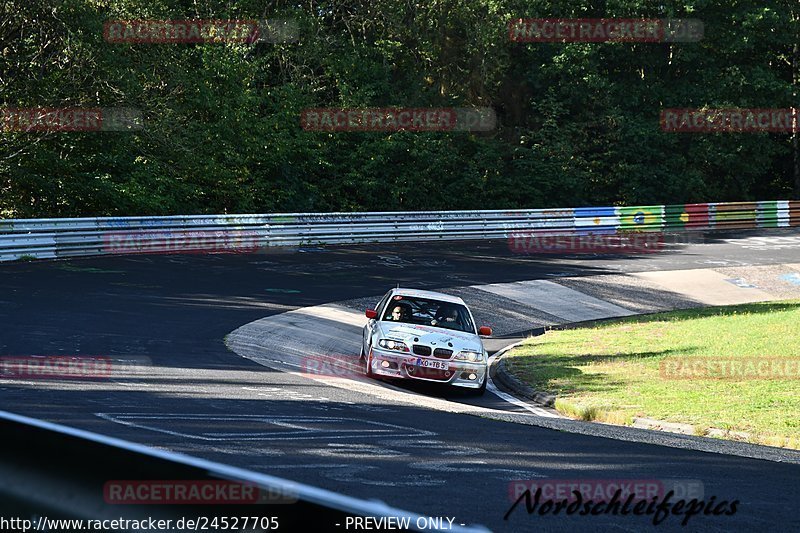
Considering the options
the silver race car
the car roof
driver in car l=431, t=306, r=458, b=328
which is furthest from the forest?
the silver race car

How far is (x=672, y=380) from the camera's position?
54.3ft

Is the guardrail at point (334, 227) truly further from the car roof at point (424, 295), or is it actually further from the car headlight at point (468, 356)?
the car headlight at point (468, 356)

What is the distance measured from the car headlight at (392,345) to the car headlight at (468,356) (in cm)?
81

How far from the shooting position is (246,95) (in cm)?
3538

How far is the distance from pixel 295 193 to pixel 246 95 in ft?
13.6

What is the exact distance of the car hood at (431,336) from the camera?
15008 millimetres

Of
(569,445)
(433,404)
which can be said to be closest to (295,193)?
(433,404)

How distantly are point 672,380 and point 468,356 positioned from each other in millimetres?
3960

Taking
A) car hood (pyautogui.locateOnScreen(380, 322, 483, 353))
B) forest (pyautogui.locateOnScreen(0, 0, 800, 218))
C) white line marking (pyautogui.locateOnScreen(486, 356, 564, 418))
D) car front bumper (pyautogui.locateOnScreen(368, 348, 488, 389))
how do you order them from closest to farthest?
white line marking (pyautogui.locateOnScreen(486, 356, 564, 418)) → car front bumper (pyautogui.locateOnScreen(368, 348, 488, 389)) → car hood (pyautogui.locateOnScreen(380, 322, 483, 353)) → forest (pyautogui.locateOnScreen(0, 0, 800, 218))

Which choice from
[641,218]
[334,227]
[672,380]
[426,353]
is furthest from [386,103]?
[426,353]

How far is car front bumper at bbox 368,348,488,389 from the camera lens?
14.9 metres

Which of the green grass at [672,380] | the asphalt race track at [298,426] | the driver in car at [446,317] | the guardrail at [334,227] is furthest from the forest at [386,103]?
the driver in car at [446,317]

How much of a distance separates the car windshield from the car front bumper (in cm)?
104

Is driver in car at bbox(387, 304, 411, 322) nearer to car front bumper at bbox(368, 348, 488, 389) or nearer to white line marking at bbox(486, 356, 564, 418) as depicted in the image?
car front bumper at bbox(368, 348, 488, 389)
